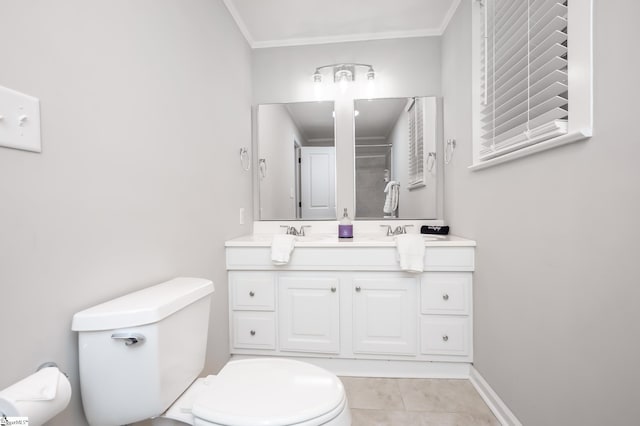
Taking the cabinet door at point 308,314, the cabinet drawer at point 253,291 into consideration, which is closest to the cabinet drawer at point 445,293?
the cabinet door at point 308,314

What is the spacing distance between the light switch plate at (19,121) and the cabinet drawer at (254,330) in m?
1.46

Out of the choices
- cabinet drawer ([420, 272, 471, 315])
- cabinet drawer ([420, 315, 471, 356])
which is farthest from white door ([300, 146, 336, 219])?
cabinet drawer ([420, 315, 471, 356])

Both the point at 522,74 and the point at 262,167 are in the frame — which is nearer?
the point at 522,74

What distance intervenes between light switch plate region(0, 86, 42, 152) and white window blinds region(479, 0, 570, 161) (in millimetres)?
1533

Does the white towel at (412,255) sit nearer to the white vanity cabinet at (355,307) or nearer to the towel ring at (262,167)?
the white vanity cabinet at (355,307)

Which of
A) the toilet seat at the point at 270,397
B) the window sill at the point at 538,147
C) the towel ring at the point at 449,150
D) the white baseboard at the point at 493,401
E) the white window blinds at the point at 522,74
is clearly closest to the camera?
the toilet seat at the point at 270,397

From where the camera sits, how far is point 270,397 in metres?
0.90

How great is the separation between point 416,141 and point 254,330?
1.78 metres

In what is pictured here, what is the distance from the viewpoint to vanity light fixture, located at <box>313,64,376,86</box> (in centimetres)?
238

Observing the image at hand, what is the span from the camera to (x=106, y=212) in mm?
970

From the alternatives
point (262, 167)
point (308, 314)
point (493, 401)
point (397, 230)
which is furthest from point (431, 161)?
point (493, 401)

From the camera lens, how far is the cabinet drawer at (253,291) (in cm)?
194

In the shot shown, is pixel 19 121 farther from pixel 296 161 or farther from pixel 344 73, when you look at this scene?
pixel 344 73

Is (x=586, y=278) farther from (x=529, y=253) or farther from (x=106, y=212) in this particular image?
(x=106, y=212)
